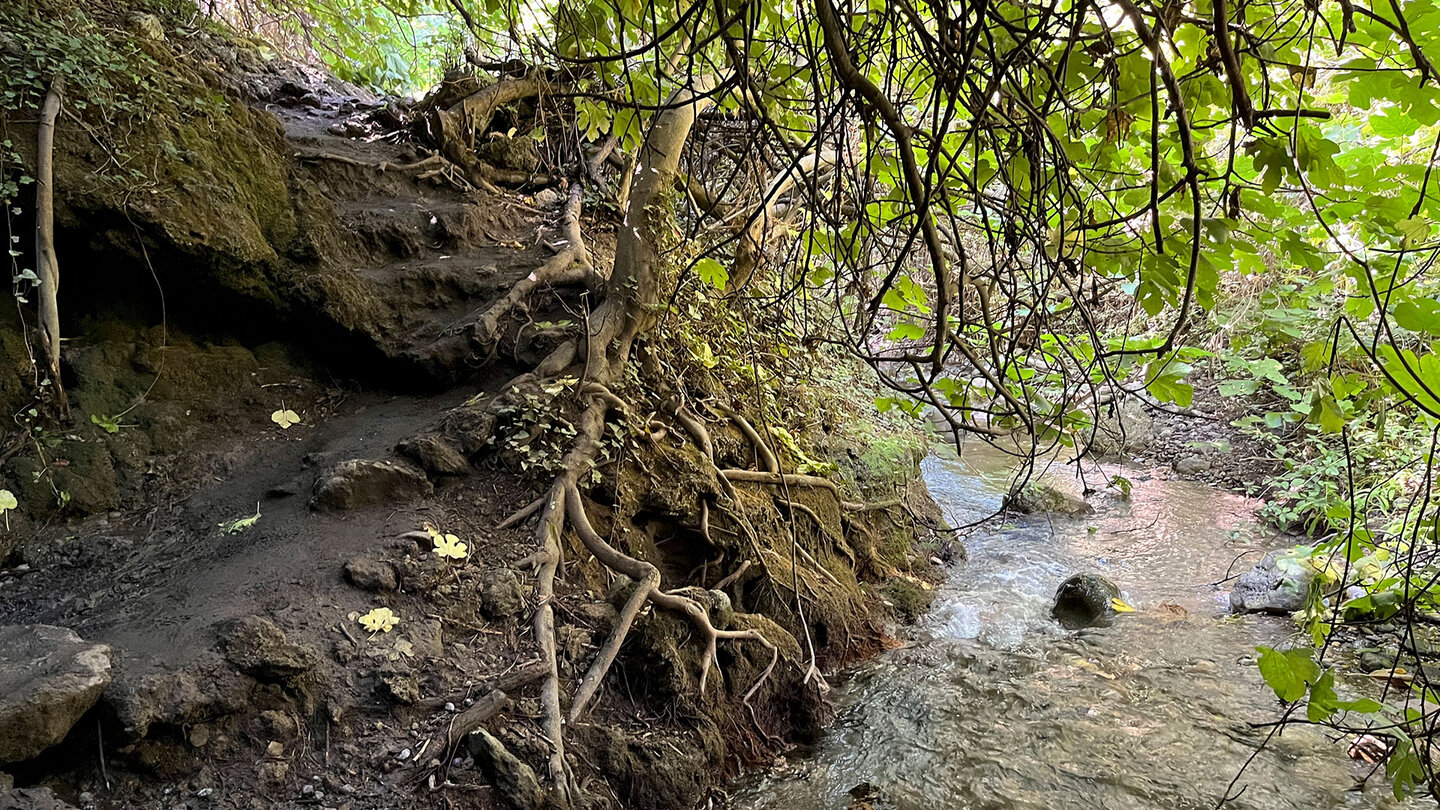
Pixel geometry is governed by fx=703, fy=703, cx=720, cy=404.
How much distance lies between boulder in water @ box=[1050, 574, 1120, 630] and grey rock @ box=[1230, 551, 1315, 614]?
983mm

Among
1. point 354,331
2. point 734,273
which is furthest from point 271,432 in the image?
point 734,273

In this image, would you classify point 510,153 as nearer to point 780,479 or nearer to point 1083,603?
point 780,479

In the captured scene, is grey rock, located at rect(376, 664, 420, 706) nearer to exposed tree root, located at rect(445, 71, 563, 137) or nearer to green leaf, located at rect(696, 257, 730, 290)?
green leaf, located at rect(696, 257, 730, 290)

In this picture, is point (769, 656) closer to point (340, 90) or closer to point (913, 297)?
point (913, 297)

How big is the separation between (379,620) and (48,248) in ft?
7.45

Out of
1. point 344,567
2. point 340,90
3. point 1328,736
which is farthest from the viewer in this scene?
point 340,90

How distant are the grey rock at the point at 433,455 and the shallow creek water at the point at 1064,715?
6.56 feet

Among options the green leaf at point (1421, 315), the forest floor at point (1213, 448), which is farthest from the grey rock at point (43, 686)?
the forest floor at point (1213, 448)

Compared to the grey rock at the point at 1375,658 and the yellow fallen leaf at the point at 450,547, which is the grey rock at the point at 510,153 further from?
the grey rock at the point at 1375,658

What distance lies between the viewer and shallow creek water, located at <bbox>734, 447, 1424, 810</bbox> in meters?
3.14

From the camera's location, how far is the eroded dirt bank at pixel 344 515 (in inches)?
94.2

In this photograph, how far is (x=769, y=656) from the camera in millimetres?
3631

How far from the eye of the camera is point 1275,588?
5188 millimetres

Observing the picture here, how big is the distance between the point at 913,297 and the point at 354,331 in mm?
3568
